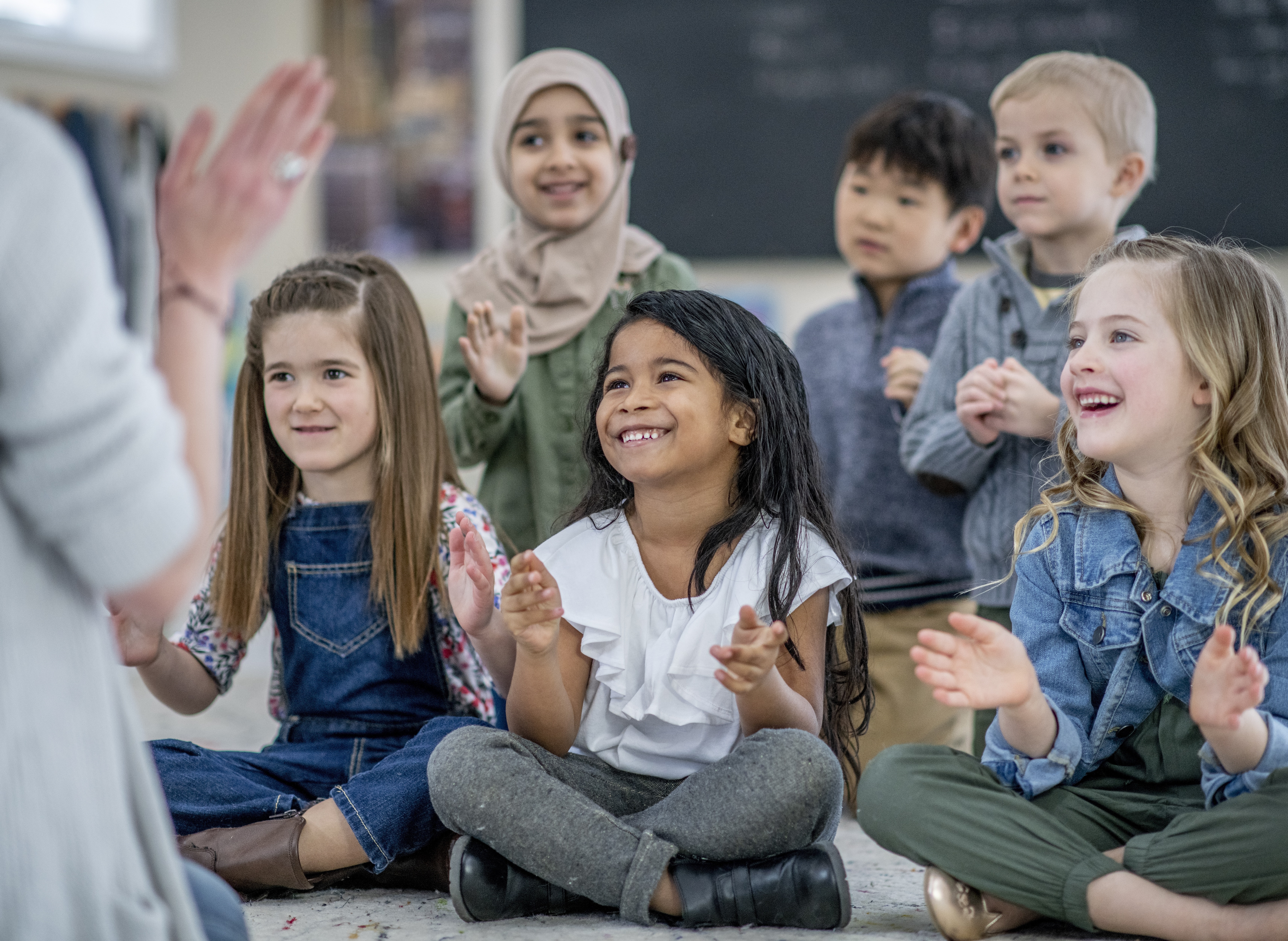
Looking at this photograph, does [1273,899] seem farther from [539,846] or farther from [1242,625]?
[539,846]

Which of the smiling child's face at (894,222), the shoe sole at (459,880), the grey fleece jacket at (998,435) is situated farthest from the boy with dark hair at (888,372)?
the shoe sole at (459,880)

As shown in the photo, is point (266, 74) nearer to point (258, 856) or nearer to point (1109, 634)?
point (258, 856)

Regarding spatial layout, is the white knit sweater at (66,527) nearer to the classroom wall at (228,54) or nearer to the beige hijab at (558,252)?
the beige hijab at (558,252)

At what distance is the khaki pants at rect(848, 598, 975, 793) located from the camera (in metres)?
2.26

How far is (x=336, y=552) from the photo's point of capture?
1797 millimetres

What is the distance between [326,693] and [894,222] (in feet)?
4.21

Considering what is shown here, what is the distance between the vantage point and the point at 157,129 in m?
4.32

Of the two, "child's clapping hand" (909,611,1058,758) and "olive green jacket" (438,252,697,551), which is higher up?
"olive green jacket" (438,252,697,551)

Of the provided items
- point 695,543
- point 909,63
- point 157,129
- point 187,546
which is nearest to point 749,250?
point 909,63

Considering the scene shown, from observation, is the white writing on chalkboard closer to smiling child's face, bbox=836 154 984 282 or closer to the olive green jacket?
smiling child's face, bbox=836 154 984 282

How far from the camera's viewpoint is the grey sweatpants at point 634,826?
1.38 metres

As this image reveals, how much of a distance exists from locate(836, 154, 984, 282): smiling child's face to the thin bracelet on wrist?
1.53 metres

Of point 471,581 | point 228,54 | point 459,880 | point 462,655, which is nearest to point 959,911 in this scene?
point 459,880

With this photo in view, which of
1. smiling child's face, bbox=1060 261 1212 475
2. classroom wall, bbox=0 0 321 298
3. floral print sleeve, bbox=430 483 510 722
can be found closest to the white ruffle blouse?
floral print sleeve, bbox=430 483 510 722
